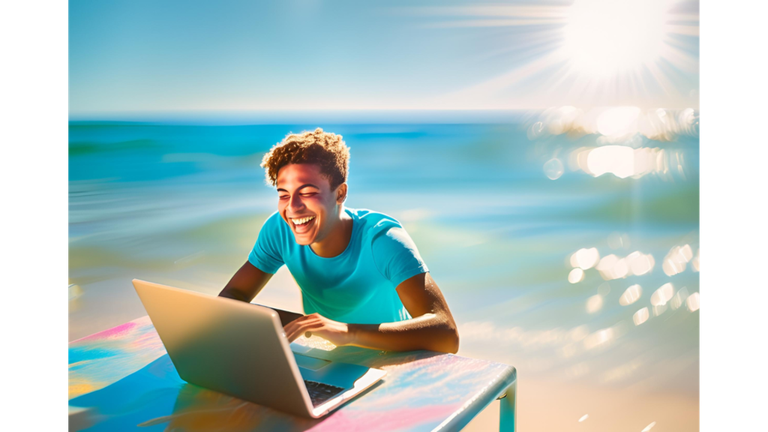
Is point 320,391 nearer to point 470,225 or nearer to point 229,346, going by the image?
point 229,346

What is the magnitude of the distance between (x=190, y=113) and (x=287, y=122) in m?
1.89

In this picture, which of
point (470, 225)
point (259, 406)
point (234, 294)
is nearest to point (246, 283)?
point (234, 294)

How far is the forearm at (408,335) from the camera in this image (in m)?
1.03

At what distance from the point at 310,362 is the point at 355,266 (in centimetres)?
41

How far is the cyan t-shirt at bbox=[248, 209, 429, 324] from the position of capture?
1.31 meters

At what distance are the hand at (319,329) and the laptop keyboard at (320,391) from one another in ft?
0.29

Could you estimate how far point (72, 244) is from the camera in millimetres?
4559

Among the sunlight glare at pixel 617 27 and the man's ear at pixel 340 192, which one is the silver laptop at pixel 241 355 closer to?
the man's ear at pixel 340 192

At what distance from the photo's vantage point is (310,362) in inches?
39.7

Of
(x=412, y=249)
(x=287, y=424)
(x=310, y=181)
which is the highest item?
(x=310, y=181)

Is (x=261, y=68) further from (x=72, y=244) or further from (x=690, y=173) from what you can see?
(x=690, y=173)

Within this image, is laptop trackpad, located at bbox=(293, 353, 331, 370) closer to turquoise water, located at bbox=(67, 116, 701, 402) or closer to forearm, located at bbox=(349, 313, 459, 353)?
forearm, located at bbox=(349, 313, 459, 353)

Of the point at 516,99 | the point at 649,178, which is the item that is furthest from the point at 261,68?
the point at 649,178

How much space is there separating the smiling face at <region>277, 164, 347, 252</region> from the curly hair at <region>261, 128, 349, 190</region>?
0.8 inches
